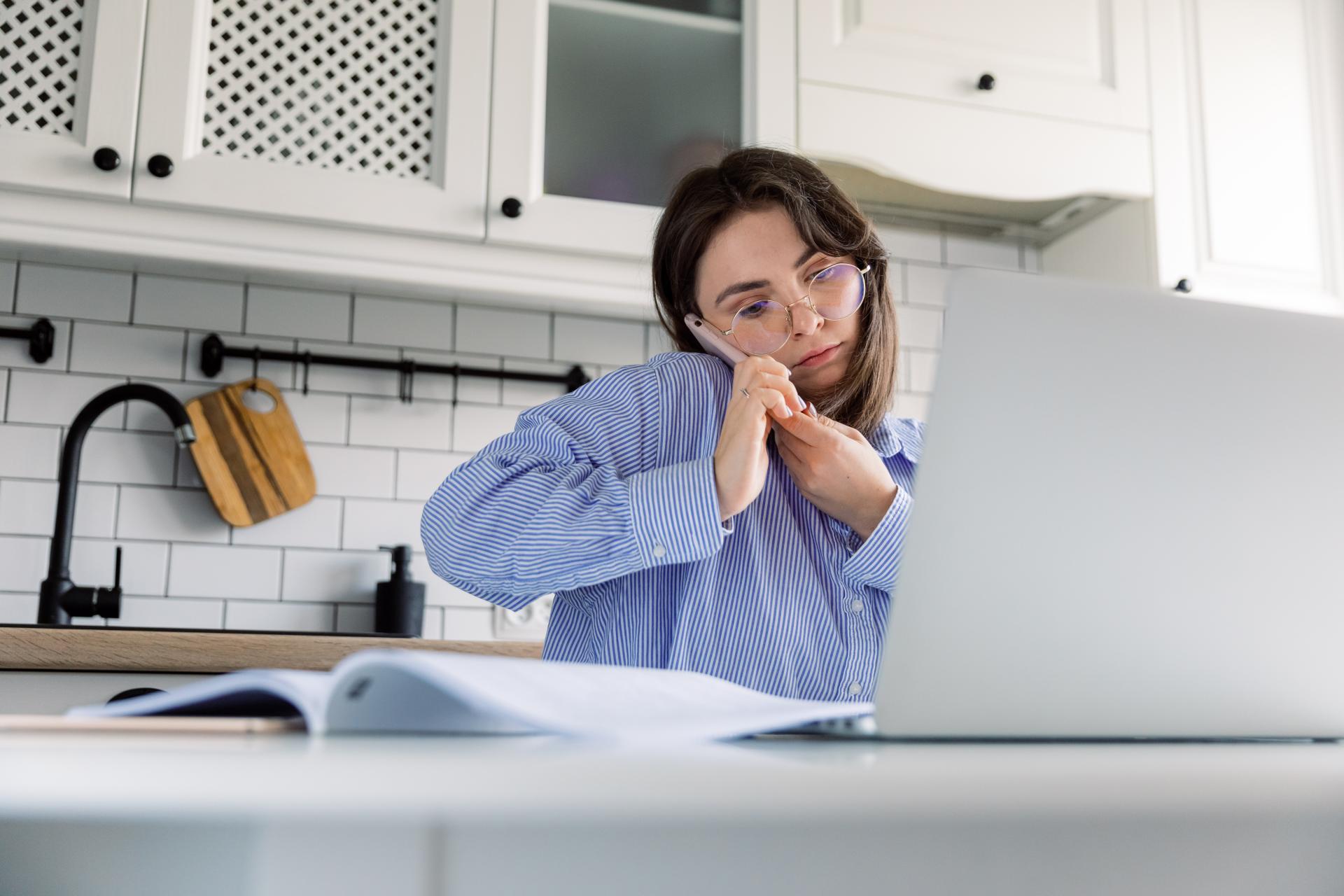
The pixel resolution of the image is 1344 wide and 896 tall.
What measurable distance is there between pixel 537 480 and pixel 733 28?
1315mm

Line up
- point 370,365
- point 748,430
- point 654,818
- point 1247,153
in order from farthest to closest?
point 1247,153 → point 370,365 → point 748,430 → point 654,818

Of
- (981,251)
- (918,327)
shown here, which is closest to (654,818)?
(918,327)

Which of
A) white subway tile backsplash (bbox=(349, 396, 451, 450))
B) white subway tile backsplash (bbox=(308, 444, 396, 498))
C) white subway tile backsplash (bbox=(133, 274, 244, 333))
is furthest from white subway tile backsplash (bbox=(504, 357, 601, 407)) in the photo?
white subway tile backsplash (bbox=(133, 274, 244, 333))

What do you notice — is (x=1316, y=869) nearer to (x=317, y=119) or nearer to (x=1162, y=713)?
(x=1162, y=713)

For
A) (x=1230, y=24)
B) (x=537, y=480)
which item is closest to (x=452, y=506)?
(x=537, y=480)

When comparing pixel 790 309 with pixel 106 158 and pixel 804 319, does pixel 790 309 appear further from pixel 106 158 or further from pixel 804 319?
pixel 106 158

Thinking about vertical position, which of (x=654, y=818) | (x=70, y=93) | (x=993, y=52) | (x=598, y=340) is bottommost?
(x=654, y=818)

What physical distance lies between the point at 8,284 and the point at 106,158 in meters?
0.40

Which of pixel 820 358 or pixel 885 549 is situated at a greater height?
pixel 820 358

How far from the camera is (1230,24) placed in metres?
2.40

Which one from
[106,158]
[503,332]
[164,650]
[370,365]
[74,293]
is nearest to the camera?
[164,650]

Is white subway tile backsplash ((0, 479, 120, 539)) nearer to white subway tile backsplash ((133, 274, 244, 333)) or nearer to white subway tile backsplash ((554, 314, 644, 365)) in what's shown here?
white subway tile backsplash ((133, 274, 244, 333))

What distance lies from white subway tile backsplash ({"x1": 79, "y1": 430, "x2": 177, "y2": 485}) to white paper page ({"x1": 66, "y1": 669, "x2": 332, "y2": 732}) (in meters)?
1.61

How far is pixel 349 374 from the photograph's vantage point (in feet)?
6.82
